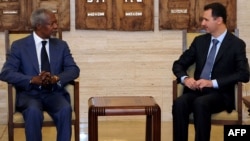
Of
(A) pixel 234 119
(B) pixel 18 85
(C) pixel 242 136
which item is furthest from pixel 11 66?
Result: (C) pixel 242 136

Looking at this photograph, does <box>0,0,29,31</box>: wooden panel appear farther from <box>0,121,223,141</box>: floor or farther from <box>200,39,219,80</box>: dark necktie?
<box>200,39,219,80</box>: dark necktie

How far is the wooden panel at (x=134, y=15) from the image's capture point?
6020mm

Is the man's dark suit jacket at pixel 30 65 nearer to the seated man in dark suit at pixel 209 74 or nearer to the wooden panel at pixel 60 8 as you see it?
the seated man in dark suit at pixel 209 74

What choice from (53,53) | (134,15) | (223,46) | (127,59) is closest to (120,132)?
(127,59)

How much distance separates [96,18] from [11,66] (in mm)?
1602

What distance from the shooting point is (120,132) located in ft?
19.1

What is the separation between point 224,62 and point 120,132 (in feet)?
5.23

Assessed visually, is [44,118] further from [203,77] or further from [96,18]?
[96,18]

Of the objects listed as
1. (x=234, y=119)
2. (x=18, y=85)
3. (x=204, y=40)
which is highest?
(x=204, y=40)

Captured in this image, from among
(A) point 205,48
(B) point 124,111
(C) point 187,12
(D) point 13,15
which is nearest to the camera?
(B) point 124,111

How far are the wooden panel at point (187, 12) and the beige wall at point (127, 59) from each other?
102mm

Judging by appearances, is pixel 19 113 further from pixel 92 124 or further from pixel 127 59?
pixel 127 59

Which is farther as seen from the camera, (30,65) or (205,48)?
(205,48)

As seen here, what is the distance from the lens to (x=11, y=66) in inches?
183
